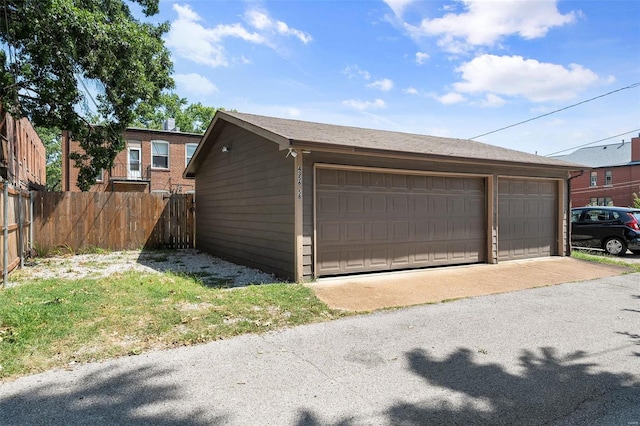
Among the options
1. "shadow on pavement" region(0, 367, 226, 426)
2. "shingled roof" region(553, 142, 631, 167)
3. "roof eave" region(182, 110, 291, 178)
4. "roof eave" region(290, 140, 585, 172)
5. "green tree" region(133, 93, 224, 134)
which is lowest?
"shadow on pavement" region(0, 367, 226, 426)

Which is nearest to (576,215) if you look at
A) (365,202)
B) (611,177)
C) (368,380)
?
(365,202)

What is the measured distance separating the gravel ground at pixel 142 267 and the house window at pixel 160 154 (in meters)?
11.3

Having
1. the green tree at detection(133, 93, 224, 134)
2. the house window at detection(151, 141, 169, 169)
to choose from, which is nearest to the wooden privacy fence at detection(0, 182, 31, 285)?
the house window at detection(151, 141, 169, 169)

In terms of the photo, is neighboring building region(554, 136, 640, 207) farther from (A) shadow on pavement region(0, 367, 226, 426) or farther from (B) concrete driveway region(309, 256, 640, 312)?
(A) shadow on pavement region(0, 367, 226, 426)

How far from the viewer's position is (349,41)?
13.0 metres

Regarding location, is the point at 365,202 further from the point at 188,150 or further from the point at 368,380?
the point at 188,150

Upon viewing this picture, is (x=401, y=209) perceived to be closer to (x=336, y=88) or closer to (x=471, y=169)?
(x=471, y=169)

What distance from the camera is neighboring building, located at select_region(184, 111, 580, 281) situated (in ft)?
23.2

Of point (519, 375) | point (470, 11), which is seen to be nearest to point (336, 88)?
point (470, 11)

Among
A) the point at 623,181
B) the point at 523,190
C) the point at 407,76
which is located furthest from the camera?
the point at 623,181

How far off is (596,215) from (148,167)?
20.3 metres

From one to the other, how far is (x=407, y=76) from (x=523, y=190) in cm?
689

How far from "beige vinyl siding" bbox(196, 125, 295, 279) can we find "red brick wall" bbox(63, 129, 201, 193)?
10.1 metres

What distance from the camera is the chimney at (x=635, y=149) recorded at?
111ft
